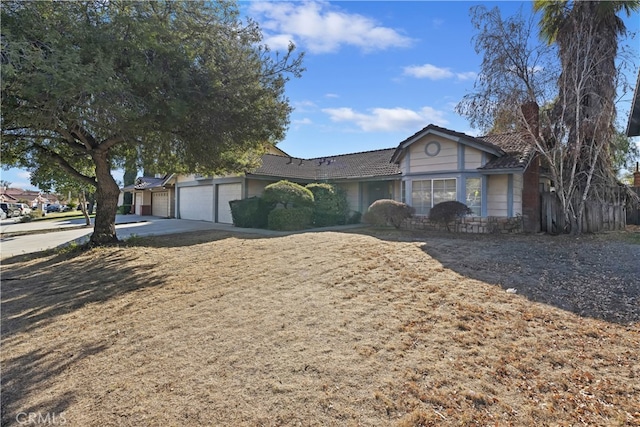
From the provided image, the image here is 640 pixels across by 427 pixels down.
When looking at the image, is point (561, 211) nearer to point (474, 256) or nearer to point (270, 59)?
point (474, 256)

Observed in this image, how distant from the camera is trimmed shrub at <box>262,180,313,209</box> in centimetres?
1612

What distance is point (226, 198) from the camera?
20250 mm

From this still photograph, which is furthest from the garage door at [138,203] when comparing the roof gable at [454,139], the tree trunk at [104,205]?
the roof gable at [454,139]

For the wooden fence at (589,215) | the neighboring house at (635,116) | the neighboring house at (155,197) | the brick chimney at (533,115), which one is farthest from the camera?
the neighboring house at (155,197)

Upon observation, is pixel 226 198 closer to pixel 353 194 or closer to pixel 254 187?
pixel 254 187

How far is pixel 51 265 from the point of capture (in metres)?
10.3

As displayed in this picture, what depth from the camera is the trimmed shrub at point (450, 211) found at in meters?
13.4

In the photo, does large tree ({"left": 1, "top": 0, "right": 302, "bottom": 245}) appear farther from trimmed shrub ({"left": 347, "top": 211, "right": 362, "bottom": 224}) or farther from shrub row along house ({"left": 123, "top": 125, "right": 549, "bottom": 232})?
trimmed shrub ({"left": 347, "top": 211, "right": 362, "bottom": 224})

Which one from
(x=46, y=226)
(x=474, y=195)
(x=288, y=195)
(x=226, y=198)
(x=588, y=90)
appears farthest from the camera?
(x=46, y=226)

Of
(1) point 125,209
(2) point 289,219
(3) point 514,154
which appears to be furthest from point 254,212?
(1) point 125,209

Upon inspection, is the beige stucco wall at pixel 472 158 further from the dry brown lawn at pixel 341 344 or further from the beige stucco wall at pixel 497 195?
the dry brown lawn at pixel 341 344

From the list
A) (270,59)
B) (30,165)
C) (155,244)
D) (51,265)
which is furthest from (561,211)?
(30,165)

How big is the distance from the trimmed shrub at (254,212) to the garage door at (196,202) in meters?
4.84

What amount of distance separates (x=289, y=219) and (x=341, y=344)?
1186 cm
